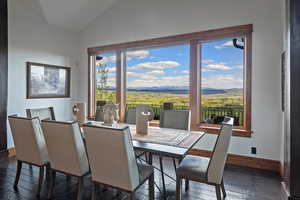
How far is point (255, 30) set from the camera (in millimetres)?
3189

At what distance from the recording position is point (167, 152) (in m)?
1.78

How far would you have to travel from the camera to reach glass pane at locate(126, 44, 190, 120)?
402 centimetres

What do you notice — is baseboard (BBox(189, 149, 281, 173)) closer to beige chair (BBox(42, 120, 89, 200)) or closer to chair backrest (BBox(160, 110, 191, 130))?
chair backrest (BBox(160, 110, 191, 130))

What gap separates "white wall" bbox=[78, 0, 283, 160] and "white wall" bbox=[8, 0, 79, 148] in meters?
2.11

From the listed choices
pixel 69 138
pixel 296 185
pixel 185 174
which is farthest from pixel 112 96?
pixel 296 185

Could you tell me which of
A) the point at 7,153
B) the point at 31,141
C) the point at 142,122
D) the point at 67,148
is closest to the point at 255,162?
the point at 142,122

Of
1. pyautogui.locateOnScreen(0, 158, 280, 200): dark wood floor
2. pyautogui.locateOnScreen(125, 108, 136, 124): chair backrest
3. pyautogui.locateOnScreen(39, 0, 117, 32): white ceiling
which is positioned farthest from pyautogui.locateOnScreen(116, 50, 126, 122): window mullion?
pyautogui.locateOnScreen(0, 158, 280, 200): dark wood floor

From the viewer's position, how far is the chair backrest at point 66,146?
6.32 ft

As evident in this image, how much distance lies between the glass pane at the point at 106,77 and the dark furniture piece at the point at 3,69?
2.06 meters

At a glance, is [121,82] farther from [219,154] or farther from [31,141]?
[219,154]

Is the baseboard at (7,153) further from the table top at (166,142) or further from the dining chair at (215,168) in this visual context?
the dining chair at (215,168)

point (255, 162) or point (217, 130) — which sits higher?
point (217, 130)

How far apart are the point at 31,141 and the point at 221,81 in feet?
10.7

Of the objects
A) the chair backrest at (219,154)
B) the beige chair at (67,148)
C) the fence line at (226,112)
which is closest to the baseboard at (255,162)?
the fence line at (226,112)
